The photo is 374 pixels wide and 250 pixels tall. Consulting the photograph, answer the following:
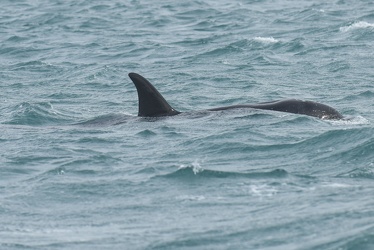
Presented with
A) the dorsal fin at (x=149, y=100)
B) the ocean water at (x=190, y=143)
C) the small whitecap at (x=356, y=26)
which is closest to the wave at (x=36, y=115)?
the ocean water at (x=190, y=143)

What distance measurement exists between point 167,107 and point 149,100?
56cm

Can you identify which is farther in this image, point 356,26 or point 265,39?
point 356,26

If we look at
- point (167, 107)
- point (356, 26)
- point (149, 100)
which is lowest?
point (356, 26)

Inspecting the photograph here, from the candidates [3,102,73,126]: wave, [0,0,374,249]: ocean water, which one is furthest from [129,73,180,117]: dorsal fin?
[3,102,73,126]: wave

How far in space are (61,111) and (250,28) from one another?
56.3 feet

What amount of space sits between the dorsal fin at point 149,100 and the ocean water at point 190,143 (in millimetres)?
493

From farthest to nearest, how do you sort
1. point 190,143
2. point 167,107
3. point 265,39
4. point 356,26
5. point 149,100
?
point 356,26 < point 265,39 < point 167,107 < point 149,100 < point 190,143

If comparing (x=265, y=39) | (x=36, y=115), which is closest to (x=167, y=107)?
(x=36, y=115)

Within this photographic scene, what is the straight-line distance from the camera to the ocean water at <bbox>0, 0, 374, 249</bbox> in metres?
13.4

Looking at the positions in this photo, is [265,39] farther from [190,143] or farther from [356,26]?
[190,143]

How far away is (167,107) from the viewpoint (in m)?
22.2

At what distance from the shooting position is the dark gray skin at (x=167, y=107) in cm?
2150

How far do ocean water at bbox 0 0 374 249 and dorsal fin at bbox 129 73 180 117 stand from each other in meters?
0.49

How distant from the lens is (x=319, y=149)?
1789 centimetres
